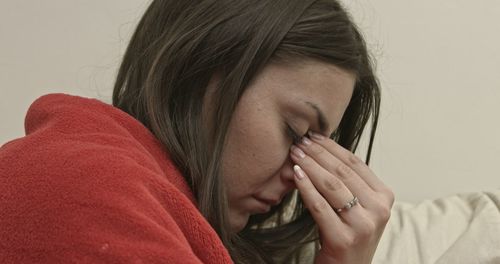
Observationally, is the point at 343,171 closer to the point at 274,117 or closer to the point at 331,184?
the point at 331,184

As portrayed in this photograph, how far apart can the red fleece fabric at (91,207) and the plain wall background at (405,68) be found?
2.29 ft

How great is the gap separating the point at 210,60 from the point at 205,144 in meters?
0.11

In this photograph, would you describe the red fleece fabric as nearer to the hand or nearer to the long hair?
the long hair

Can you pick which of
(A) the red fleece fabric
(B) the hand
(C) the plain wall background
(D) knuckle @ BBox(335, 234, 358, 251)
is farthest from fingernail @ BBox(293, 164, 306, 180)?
(C) the plain wall background

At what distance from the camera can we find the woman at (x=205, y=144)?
0.50 m

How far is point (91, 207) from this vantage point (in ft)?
1.62

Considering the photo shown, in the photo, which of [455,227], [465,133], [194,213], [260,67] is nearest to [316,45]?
[260,67]

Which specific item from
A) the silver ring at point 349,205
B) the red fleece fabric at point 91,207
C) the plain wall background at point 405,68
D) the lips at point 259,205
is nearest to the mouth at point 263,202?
the lips at point 259,205

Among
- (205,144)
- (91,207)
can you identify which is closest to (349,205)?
(205,144)

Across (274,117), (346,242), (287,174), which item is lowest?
(346,242)

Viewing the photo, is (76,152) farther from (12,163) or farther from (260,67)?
(260,67)

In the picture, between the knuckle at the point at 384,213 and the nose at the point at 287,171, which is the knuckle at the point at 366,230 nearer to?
the knuckle at the point at 384,213

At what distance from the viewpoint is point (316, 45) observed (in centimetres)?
78

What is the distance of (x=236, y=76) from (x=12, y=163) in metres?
0.28
